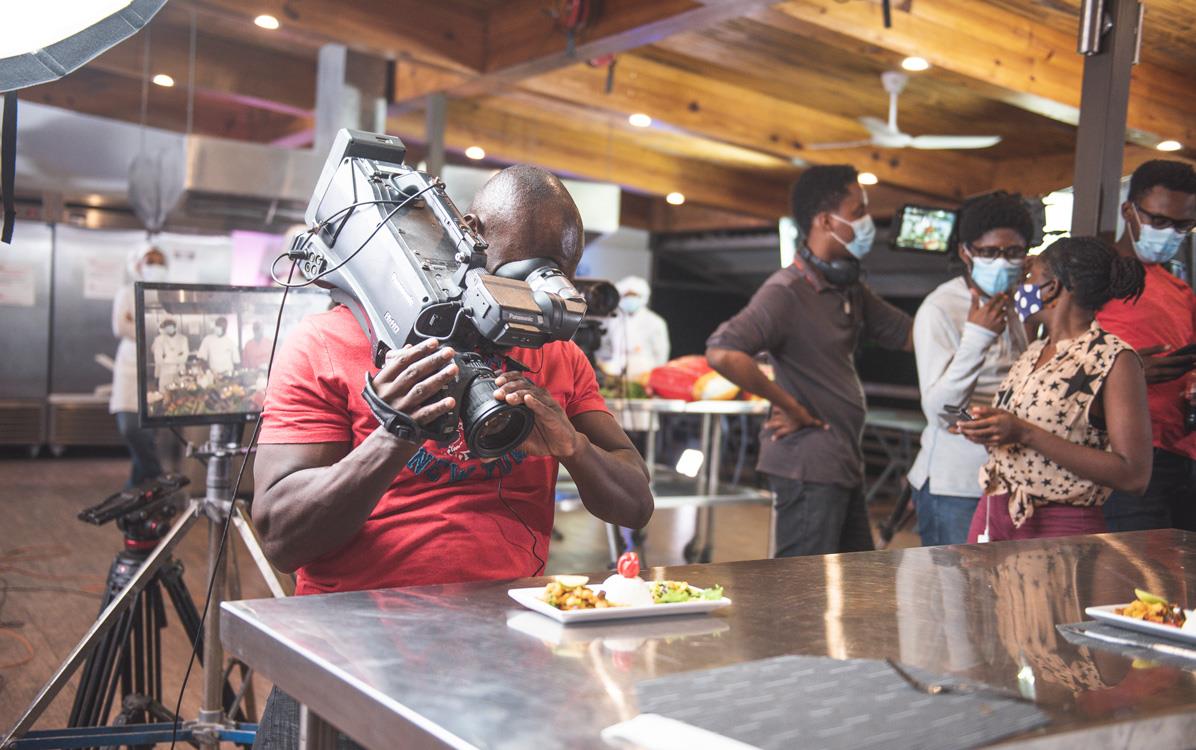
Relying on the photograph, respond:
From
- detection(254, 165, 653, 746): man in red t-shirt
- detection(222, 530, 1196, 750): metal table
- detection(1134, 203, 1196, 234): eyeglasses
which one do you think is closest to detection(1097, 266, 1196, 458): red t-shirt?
detection(1134, 203, 1196, 234): eyeglasses

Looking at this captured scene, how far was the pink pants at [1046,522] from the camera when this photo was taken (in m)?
2.18

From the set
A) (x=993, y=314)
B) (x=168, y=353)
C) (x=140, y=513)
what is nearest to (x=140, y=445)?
→ (x=140, y=513)

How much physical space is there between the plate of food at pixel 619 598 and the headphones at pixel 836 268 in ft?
6.00

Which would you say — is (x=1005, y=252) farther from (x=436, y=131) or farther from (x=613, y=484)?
(x=436, y=131)

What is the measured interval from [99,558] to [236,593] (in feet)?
9.89

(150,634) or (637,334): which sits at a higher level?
(637,334)

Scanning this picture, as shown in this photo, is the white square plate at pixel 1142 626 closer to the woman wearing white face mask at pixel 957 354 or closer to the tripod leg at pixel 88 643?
the woman wearing white face mask at pixel 957 354

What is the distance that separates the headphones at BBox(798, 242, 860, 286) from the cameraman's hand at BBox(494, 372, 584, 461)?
169 centimetres

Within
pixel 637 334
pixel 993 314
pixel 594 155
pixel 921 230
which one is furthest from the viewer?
pixel 594 155

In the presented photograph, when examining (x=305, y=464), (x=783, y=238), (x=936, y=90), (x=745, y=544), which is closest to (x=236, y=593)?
(x=305, y=464)

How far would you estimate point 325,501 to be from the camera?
1.35m

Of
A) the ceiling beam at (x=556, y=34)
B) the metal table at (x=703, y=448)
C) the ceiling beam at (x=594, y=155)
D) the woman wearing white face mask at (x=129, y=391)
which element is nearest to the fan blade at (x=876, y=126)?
the ceiling beam at (x=556, y=34)

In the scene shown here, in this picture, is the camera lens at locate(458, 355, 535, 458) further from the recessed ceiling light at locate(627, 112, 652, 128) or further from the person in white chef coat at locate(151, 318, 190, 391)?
the recessed ceiling light at locate(627, 112, 652, 128)

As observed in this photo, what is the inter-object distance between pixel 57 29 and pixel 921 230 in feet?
9.89
